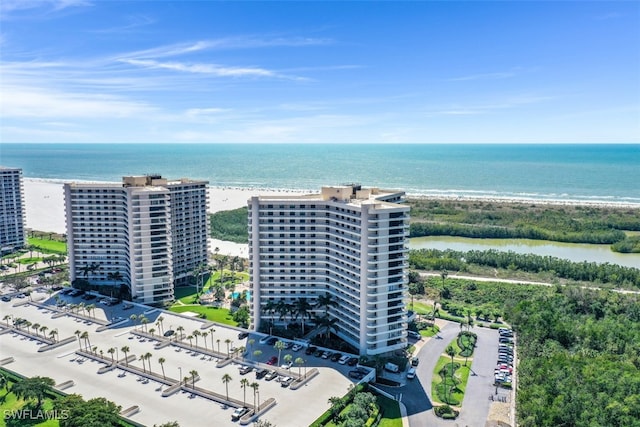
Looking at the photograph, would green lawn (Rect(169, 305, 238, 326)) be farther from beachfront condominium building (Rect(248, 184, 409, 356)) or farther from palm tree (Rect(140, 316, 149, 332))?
palm tree (Rect(140, 316, 149, 332))

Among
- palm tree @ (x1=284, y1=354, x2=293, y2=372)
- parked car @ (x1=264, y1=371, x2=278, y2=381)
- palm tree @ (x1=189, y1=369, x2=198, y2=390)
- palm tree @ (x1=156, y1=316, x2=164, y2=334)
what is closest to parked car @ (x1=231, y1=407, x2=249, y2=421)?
parked car @ (x1=264, y1=371, x2=278, y2=381)

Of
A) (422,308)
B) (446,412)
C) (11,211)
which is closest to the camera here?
(446,412)

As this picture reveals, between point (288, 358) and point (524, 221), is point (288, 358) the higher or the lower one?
the lower one

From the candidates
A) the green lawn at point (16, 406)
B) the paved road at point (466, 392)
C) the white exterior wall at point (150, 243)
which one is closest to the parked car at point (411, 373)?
the paved road at point (466, 392)

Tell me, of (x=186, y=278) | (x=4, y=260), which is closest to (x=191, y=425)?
(x=186, y=278)

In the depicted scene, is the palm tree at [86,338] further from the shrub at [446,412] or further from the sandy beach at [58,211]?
the sandy beach at [58,211]

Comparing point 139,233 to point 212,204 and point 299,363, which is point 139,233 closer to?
point 299,363

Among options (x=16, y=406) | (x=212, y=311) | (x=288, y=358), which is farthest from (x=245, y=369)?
(x=16, y=406)
